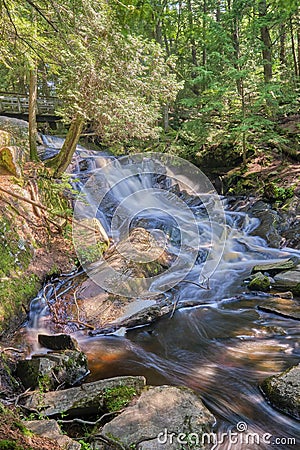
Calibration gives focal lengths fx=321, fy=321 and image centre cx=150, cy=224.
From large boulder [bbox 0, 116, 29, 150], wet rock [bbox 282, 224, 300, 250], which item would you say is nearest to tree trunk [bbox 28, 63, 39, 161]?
large boulder [bbox 0, 116, 29, 150]

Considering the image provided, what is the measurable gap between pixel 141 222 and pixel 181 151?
489 centimetres

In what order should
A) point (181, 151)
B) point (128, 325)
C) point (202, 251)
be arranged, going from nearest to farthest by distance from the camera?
1. point (128, 325)
2. point (202, 251)
3. point (181, 151)

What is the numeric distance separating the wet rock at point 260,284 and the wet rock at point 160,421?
3.77 m

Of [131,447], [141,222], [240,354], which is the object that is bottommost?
[240,354]

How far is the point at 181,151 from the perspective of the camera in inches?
498

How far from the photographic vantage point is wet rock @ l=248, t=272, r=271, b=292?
647 cm

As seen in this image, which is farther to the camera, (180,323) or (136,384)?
(180,323)

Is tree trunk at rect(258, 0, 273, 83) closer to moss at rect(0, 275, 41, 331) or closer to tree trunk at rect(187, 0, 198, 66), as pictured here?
tree trunk at rect(187, 0, 198, 66)

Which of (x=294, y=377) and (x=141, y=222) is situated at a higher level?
(x=141, y=222)

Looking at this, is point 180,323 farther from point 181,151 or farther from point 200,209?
point 181,151

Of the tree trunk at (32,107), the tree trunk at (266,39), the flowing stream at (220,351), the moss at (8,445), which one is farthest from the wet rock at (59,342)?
the tree trunk at (266,39)

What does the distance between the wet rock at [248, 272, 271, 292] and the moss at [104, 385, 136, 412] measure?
4007 millimetres

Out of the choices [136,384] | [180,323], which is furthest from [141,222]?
[136,384]

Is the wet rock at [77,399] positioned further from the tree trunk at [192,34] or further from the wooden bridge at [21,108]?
the tree trunk at [192,34]
